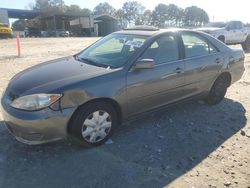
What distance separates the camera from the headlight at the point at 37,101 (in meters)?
3.26

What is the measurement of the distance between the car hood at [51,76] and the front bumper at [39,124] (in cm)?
29

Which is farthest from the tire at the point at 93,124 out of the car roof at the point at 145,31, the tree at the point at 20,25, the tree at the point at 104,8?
the tree at the point at 104,8

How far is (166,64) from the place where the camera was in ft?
14.0

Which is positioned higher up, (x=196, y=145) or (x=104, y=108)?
(x=104, y=108)

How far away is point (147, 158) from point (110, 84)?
108 centimetres

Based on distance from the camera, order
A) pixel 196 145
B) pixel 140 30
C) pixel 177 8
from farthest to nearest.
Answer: pixel 177 8 < pixel 140 30 < pixel 196 145

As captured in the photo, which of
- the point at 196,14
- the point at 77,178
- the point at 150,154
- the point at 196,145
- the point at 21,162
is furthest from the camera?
the point at 196,14

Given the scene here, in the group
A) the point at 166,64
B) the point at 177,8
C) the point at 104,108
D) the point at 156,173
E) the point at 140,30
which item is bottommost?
the point at 156,173

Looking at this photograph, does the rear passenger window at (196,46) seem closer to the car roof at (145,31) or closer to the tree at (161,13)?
the car roof at (145,31)

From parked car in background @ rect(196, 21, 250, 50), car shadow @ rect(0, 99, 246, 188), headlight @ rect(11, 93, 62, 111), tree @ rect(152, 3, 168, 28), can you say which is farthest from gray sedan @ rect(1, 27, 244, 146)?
tree @ rect(152, 3, 168, 28)

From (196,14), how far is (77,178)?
344 feet

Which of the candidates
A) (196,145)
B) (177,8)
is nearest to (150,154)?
(196,145)

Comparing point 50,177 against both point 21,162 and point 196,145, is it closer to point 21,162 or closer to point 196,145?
point 21,162

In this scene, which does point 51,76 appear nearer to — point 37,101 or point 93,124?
point 37,101
